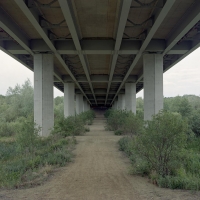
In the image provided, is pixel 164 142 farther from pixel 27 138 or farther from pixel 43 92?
pixel 43 92

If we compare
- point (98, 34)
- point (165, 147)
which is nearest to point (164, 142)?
point (165, 147)

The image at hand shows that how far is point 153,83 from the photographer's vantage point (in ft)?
61.8

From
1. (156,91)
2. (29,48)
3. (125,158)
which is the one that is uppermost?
(29,48)

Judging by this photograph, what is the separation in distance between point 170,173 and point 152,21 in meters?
7.90

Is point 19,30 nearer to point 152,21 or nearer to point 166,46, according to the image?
point 152,21

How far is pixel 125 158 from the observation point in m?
12.7

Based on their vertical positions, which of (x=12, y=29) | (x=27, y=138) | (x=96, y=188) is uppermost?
(x=12, y=29)

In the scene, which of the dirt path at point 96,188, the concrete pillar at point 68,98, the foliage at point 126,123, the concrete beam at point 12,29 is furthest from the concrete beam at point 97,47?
the concrete pillar at point 68,98

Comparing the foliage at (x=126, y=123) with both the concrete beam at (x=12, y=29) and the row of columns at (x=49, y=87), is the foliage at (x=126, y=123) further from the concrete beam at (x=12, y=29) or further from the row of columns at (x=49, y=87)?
the concrete beam at (x=12, y=29)

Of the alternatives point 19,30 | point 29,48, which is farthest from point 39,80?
point 19,30

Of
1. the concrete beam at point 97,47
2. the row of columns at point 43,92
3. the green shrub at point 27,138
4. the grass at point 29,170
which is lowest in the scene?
the grass at point 29,170

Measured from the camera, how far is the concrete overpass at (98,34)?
11.9 metres

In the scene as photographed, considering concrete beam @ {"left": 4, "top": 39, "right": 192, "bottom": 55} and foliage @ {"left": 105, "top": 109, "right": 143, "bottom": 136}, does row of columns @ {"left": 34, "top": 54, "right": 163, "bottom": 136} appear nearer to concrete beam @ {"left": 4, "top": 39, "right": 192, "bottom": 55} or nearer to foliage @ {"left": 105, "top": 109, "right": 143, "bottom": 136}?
concrete beam @ {"left": 4, "top": 39, "right": 192, "bottom": 55}

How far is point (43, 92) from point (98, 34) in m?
5.83
